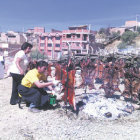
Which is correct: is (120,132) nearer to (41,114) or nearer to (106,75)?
(41,114)

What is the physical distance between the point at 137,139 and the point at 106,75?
3.13 m

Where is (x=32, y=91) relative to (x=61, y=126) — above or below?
above

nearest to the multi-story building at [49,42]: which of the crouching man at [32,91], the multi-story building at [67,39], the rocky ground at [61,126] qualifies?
the multi-story building at [67,39]

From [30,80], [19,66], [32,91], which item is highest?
[19,66]

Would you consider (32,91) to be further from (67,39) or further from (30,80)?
(67,39)

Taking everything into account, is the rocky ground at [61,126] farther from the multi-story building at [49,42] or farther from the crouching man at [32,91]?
the multi-story building at [49,42]

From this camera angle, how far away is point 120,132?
379 cm

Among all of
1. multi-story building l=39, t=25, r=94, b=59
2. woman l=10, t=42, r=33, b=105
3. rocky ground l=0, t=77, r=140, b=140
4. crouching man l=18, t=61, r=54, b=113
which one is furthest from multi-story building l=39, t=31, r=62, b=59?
rocky ground l=0, t=77, r=140, b=140

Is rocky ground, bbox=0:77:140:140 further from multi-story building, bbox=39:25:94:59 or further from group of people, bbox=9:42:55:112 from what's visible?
multi-story building, bbox=39:25:94:59

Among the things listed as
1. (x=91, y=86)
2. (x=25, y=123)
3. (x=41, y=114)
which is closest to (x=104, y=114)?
(x=41, y=114)

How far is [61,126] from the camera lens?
12.9 ft

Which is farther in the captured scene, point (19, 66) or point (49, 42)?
point (49, 42)

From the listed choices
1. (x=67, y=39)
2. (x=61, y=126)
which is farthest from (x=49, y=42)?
(x=61, y=126)

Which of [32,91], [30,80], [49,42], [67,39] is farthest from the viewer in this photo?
[49,42]
